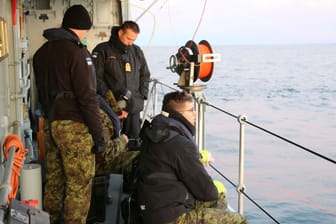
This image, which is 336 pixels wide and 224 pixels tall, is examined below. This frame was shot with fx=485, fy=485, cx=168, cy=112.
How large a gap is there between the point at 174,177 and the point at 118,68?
211cm

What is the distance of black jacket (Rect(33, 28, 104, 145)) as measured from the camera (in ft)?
9.36

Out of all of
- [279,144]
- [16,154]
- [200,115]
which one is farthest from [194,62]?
[279,144]

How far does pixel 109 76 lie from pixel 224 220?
2204mm

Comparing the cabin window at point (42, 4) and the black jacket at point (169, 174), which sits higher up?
the cabin window at point (42, 4)

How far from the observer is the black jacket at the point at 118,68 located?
4.36 metres

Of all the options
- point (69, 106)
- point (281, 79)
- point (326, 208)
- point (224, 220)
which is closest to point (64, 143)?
point (69, 106)

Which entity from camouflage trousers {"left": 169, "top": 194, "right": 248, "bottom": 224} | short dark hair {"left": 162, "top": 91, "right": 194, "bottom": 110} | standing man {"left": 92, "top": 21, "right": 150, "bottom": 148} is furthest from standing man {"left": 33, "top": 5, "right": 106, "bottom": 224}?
standing man {"left": 92, "top": 21, "right": 150, "bottom": 148}

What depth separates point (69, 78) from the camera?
288cm

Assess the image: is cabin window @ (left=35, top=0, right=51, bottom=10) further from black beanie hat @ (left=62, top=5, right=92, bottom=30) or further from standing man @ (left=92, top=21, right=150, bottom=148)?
black beanie hat @ (left=62, top=5, right=92, bottom=30)

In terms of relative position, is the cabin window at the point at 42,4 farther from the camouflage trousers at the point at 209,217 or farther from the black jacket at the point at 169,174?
the camouflage trousers at the point at 209,217

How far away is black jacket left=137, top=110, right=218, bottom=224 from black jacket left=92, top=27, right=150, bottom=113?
1.91 meters

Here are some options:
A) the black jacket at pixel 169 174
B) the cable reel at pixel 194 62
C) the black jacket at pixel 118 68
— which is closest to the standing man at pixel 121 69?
the black jacket at pixel 118 68

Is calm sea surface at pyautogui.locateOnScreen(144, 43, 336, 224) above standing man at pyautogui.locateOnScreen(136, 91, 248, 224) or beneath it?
beneath

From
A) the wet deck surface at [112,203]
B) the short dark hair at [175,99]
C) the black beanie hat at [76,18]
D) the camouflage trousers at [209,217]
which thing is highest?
the black beanie hat at [76,18]
